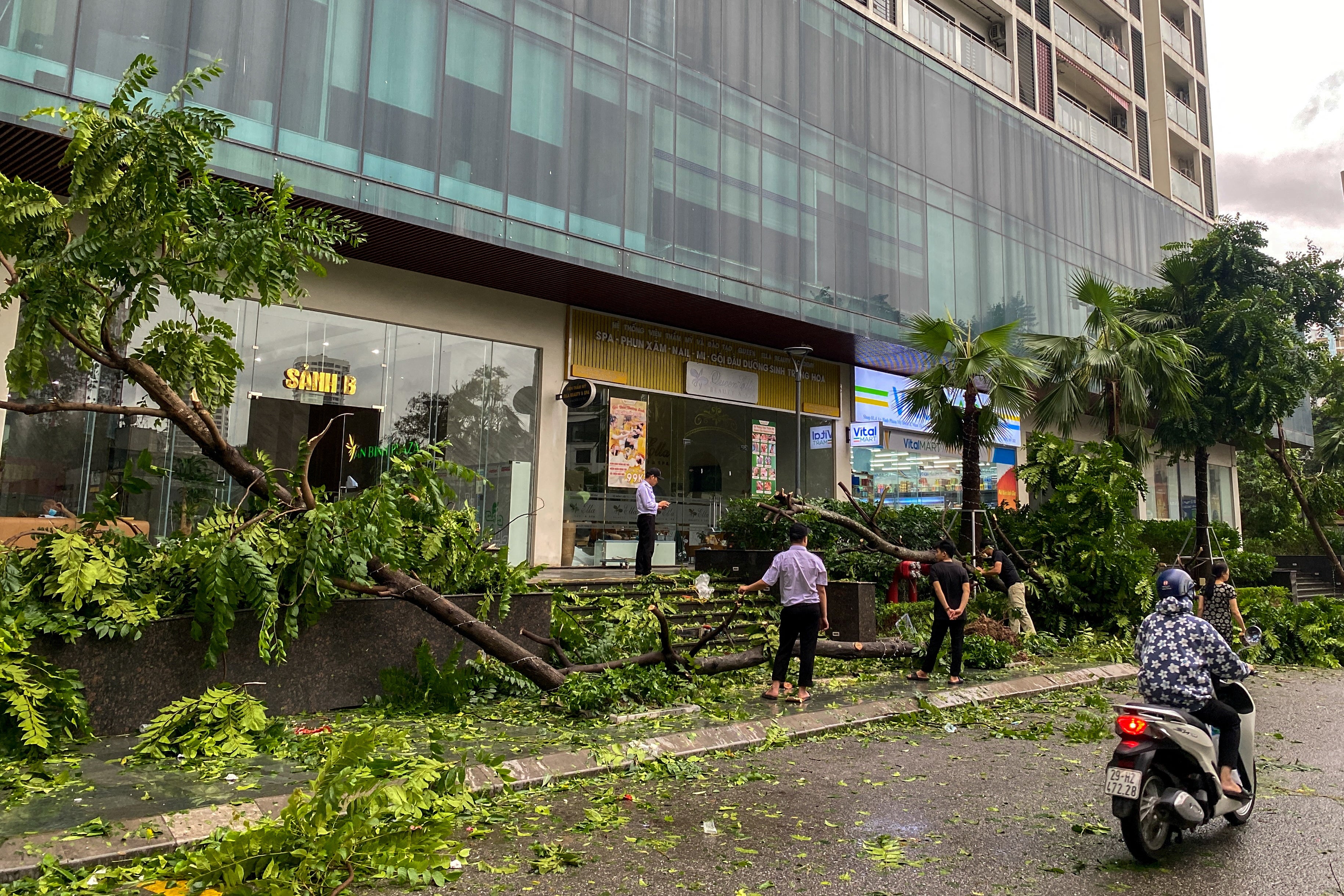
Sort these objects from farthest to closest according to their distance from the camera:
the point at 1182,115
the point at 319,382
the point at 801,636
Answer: the point at 1182,115, the point at 319,382, the point at 801,636

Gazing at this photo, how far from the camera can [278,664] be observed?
754 cm

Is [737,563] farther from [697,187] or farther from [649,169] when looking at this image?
[697,187]

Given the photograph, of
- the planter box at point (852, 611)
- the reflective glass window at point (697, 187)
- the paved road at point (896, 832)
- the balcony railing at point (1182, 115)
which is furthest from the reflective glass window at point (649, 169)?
the balcony railing at point (1182, 115)

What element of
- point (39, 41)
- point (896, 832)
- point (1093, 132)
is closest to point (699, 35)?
point (39, 41)

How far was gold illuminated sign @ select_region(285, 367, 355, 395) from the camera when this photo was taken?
1534cm

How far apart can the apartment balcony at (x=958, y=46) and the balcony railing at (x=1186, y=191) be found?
45.5 ft

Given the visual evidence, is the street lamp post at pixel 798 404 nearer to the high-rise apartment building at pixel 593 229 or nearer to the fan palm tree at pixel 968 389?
the high-rise apartment building at pixel 593 229

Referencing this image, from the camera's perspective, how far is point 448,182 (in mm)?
15438

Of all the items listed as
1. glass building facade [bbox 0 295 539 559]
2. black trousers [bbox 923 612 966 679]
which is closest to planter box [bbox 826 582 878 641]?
black trousers [bbox 923 612 966 679]

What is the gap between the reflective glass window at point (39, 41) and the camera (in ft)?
38.0

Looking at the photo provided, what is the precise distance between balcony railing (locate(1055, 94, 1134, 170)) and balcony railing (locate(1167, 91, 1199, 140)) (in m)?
4.37

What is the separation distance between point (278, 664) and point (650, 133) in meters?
14.4

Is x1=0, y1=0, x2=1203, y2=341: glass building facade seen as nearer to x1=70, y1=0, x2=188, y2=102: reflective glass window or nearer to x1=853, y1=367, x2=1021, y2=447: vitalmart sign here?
x1=70, y1=0, x2=188, y2=102: reflective glass window

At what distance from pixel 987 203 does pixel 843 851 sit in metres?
26.1
